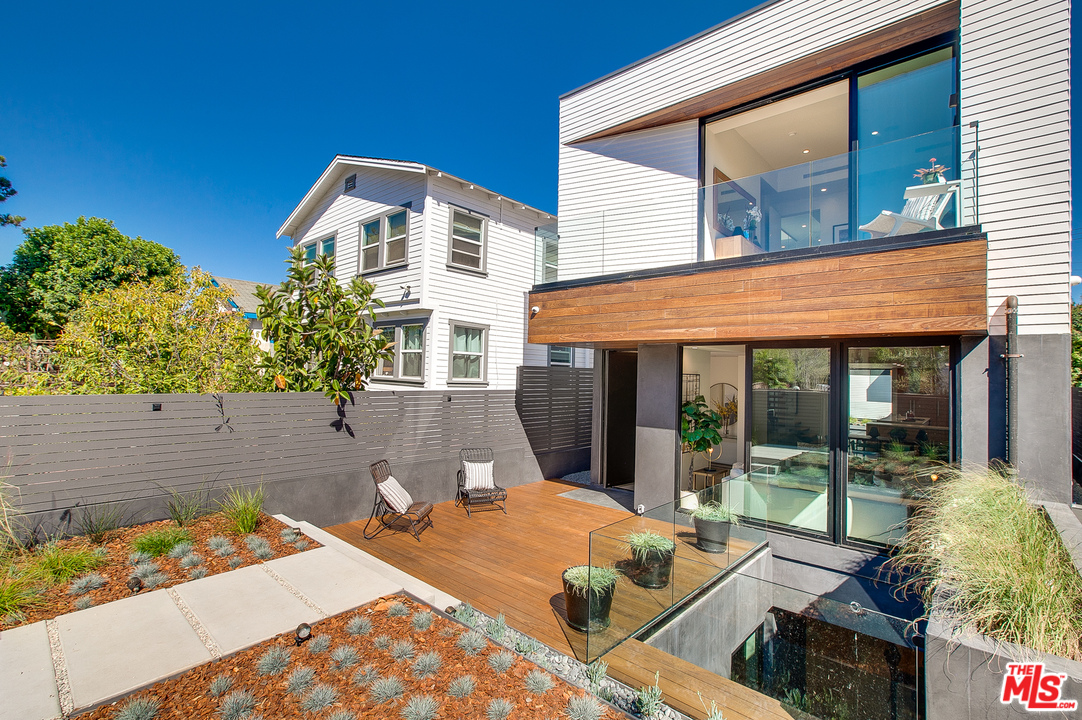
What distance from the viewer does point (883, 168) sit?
5461 mm

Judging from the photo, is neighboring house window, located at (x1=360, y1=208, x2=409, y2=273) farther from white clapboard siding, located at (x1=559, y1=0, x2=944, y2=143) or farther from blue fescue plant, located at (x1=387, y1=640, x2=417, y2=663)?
blue fescue plant, located at (x1=387, y1=640, x2=417, y2=663)

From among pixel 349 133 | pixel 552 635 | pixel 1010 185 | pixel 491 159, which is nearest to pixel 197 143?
pixel 349 133

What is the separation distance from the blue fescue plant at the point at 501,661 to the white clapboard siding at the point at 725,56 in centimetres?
820

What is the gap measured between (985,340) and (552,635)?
18.6 feet

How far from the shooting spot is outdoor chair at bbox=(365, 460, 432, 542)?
21.2 ft

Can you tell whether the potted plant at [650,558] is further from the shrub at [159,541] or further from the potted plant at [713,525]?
the shrub at [159,541]

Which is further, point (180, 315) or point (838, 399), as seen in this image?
point (180, 315)

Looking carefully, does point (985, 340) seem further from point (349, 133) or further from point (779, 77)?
point (349, 133)

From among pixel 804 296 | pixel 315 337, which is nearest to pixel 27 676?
pixel 315 337

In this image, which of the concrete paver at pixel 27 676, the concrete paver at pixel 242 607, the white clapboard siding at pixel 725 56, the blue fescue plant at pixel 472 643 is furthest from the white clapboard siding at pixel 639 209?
the concrete paver at pixel 27 676

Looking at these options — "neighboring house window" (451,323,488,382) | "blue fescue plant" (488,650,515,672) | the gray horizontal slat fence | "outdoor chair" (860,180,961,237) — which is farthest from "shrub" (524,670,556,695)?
"neighboring house window" (451,323,488,382)

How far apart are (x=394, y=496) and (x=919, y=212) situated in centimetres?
755

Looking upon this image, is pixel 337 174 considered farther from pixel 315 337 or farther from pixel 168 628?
pixel 168 628
